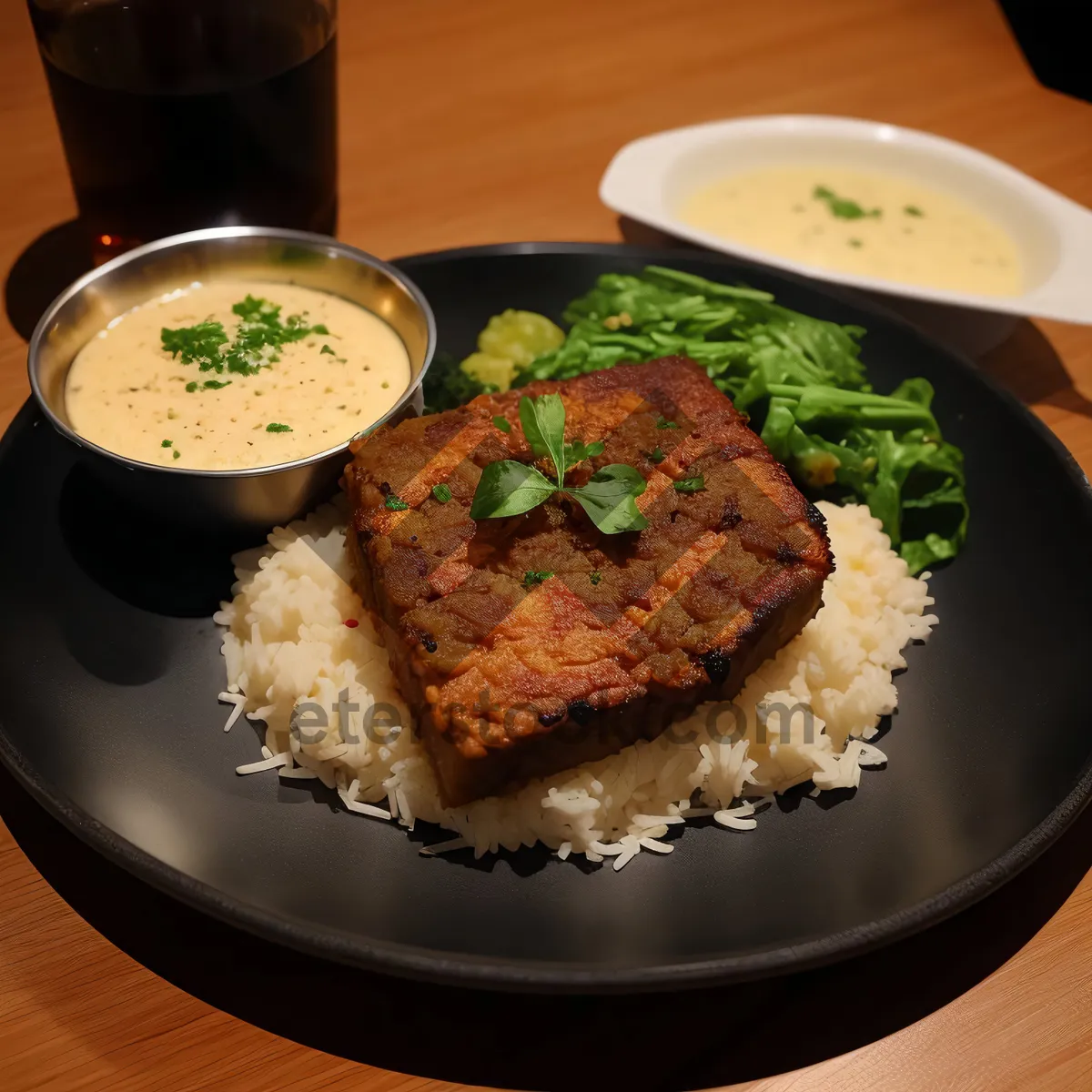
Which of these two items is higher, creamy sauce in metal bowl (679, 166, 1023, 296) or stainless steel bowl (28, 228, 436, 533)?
stainless steel bowl (28, 228, 436, 533)

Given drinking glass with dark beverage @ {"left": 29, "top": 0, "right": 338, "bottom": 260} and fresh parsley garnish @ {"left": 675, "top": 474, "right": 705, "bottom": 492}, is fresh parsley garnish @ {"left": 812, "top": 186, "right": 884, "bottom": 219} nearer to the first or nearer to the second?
drinking glass with dark beverage @ {"left": 29, "top": 0, "right": 338, "bottom": 260}

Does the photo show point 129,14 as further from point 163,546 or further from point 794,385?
point 794,385

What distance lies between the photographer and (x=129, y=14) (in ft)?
12.3

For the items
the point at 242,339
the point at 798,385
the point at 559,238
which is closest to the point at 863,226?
the point at 559,238

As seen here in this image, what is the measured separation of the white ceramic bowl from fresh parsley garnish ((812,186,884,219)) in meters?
0.25

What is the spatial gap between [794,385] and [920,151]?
1.96 meters

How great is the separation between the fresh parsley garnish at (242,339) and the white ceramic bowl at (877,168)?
145 cm

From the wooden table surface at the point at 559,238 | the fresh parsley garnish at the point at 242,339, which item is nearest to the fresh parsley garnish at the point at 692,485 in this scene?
the wooden table surface at the point at 559,238

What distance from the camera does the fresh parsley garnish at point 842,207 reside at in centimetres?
485

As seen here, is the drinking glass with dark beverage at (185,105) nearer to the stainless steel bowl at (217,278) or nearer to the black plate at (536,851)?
the stainless steel bowl at (217,278)

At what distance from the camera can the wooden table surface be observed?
7.96ft

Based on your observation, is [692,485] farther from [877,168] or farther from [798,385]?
[877,168]

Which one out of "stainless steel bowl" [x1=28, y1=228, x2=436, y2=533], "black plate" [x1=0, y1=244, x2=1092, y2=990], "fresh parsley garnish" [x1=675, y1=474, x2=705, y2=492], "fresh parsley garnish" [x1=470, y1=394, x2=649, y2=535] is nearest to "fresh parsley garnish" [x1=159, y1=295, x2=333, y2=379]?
"stainless steel bowl" [x1=28, y1=228, x2=436, y2=533]

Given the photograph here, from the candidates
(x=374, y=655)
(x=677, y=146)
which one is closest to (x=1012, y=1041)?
(x=374, y=655)
